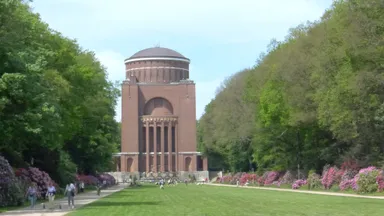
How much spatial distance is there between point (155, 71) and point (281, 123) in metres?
71.4

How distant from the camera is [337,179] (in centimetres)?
4503

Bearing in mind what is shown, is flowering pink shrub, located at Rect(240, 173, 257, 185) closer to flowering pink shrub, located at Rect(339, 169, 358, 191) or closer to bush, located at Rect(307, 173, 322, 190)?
bush, located at Rect(307, 173, 322, 190)

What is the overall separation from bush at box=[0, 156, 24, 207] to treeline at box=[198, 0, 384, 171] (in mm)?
17206

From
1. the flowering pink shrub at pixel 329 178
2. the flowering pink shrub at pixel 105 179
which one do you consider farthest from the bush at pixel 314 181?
the flowering pink shrub at pixel 105 179

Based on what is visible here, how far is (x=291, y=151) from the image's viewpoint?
5822 cm

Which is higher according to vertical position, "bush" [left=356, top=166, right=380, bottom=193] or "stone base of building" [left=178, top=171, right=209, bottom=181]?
"stone base of building" [left=178, top=171, right=209, bottom=181]

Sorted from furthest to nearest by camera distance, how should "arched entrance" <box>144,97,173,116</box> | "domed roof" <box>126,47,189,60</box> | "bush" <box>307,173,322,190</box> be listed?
→ "domed roof" <box>126,47,189,60</box>, "arched entrance" <box>144,97,173,116</box>, "bush" <box>307,173,322,190</box>

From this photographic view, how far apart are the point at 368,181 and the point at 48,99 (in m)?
18.3

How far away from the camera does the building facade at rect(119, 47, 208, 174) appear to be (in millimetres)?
115500

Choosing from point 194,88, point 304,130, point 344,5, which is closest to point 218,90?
A: point 194,88

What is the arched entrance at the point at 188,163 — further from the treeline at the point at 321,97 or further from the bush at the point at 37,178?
the bush at the point at 37,178

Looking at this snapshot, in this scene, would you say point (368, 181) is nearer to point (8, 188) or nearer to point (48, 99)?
point (48, 99)

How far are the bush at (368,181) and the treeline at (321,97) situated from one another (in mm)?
2445

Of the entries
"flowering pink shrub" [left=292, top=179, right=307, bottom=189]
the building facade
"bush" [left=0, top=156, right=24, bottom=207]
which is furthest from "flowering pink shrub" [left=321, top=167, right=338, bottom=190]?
the building facade
